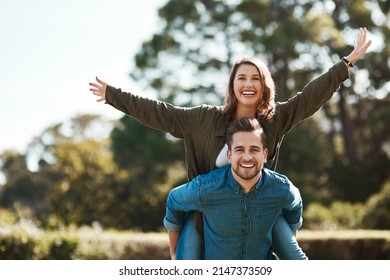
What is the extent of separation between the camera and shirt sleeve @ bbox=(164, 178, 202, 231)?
2.98 meters

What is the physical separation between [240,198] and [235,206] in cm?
5

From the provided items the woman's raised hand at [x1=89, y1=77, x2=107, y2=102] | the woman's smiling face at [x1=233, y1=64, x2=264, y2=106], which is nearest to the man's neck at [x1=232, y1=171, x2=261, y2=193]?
the woman's smiling face at [x1=233, y1=64, x2=264, y2=106]

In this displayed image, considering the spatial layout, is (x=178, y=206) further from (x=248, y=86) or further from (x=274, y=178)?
(x=248, y=86)

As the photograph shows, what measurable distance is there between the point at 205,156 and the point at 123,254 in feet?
21.8

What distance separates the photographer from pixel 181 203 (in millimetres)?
3039

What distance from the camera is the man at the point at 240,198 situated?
115 inches

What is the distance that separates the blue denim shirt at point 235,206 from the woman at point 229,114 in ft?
0.32

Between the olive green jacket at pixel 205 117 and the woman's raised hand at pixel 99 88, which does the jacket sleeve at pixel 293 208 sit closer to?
the olive green jacket at pixel 205 117

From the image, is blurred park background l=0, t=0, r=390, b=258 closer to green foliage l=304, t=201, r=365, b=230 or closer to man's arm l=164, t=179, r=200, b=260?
green foliage l=304, t=201, r=365, b=230

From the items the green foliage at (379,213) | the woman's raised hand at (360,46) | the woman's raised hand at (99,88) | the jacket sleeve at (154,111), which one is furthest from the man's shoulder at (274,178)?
the green foliage at (379,213)

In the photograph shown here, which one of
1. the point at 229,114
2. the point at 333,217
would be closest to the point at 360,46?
the point at 229,114
